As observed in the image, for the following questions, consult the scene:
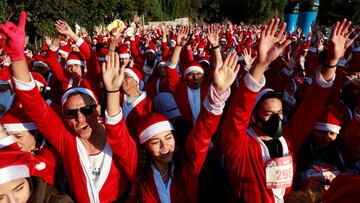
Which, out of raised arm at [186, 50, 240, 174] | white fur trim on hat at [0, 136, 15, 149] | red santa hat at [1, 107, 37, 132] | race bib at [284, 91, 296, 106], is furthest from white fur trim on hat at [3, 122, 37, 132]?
race bib at [284, 91, 296, 106]

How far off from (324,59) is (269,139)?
0.94 metres

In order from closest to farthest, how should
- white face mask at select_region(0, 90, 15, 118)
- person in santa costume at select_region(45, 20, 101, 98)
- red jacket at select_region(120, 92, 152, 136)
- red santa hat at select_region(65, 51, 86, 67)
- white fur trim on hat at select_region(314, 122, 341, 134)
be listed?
white fur trim on hat at select_region(314, 122, 341, 134) < white face mask at select_region(0, 90, 15, 118) < red jacket at select_region(120, 92, 152, 136) < person in santa costume at select_region(45, 20, 101, 98) < red santa hat at select_region(65, 51, 86, 67)

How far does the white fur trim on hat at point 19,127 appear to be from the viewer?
9.43 ft

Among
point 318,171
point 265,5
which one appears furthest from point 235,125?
point 265,5

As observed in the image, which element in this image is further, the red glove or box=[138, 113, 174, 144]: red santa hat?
box=[138, 113, 174, 144]: red santa hat

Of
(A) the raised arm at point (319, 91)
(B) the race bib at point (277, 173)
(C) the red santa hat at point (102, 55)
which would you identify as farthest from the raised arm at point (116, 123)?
(C) the red santa hat at point (102, 55)

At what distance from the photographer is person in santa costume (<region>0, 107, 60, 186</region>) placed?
2.84 metres

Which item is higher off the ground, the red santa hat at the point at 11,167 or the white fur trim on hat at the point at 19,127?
the red santa hat at the point at 11,167

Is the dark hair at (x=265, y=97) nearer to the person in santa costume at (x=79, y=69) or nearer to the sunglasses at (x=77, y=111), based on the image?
the sunglasses at (x=77, y=111)

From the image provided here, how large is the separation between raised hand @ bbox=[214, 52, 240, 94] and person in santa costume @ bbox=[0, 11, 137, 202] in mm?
810

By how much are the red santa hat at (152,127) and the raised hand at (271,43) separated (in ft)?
3.25

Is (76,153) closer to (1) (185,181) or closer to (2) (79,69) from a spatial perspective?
(1) (185,181)

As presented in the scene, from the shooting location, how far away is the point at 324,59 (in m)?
2.95

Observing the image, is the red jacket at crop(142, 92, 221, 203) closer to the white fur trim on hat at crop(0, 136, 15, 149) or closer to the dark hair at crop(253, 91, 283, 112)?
the dark hair at crop(253, 91, 283, 112)
